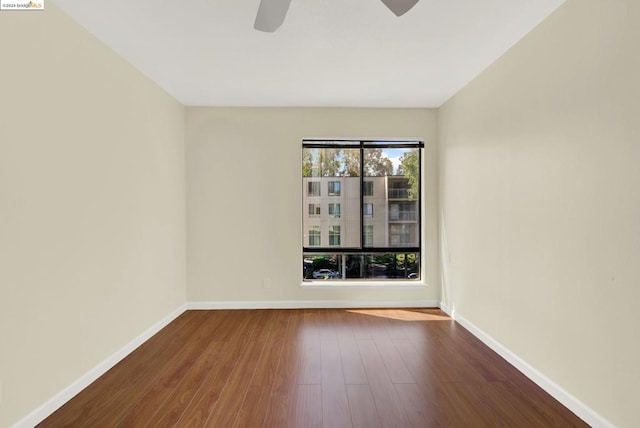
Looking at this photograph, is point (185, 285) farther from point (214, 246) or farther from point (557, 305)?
point (557, 305)

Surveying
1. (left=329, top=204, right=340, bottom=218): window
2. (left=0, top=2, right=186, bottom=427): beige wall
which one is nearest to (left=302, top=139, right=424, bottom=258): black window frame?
(left=329, top=204, right=340, bottom=218): window

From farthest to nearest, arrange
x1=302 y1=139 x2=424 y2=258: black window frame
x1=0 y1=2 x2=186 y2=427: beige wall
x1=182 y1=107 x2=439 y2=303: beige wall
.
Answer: x1=302 y1=139 x2=424 y2=258: black window frame < x1=182 y1=107 x2=439 y2=303: beige wall < x1=0 y1=2 x2=186 y2=427: beige wall

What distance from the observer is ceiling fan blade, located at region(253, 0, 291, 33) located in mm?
1768

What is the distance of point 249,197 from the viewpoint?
424 cm

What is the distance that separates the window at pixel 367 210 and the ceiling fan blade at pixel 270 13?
110 inches

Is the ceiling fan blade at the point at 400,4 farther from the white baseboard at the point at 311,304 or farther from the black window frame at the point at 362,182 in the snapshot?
the white baseboard at the point at 311,304

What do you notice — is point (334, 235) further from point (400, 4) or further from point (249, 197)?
point (400, 4)

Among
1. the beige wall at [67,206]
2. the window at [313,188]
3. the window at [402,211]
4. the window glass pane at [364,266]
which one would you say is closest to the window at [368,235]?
the window glass pane at [364,266]

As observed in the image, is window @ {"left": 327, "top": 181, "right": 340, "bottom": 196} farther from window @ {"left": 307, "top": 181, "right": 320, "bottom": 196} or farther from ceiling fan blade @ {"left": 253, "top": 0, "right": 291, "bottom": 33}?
ceiling fan blade @ {"left": 253, "top": 0, "right": 291, "bottom": 33}

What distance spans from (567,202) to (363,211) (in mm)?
2542

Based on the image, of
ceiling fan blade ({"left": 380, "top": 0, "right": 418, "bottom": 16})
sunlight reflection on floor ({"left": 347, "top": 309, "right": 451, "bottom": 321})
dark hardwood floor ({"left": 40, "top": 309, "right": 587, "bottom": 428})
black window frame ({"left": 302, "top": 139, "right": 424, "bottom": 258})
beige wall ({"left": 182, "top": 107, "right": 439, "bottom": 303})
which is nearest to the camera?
ceiling fan blade ({"left": 380, "top": 0, "right": 418, "bottom": 16})

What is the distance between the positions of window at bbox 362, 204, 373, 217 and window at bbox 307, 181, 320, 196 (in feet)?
2.06

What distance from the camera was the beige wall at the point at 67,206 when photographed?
182 centimetres
